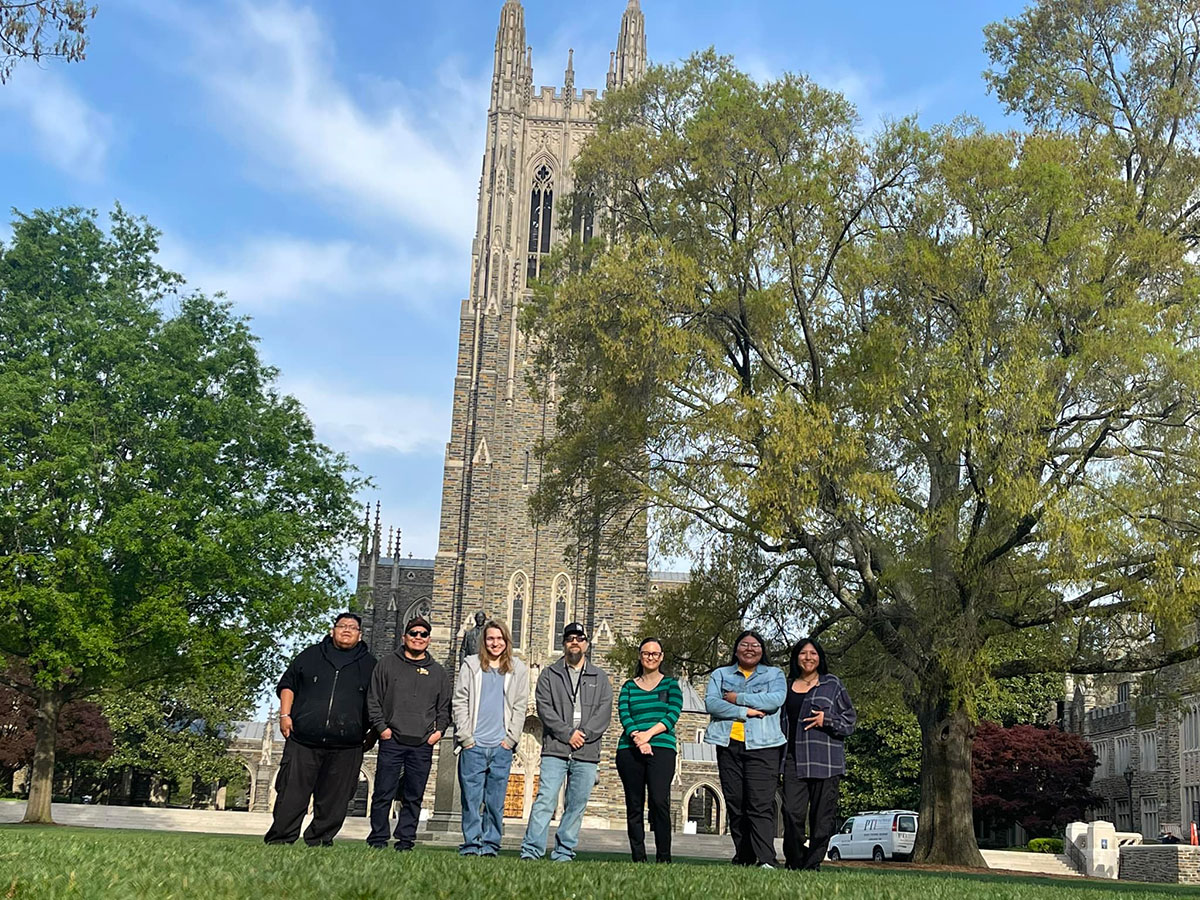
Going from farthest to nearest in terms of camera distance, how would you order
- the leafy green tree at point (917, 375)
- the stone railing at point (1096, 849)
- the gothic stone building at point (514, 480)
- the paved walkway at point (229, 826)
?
the gothic stone building at point (514, 480) < the stone railing at point (1096, 849) < the paved walkway at point (229, 826) < the leafy green tree at point (917, 375)

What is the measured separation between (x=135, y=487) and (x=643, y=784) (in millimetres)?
17182

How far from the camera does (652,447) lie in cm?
1917

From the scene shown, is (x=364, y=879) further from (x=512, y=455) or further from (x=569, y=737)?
(x=512, y=455)

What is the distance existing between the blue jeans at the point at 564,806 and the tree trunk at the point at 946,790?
1054 cm

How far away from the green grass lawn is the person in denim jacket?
153 cm

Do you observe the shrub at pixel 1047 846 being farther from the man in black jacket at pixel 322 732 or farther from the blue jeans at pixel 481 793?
the man in black jacket at pixel 322 732

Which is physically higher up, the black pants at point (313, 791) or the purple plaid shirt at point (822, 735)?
the purple plaid shirt at point (822, 735)

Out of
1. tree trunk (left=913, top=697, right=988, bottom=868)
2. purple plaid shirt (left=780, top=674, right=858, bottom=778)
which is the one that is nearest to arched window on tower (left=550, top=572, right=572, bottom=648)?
tree trunk (left=913, top=697, right=988, bottom=868)

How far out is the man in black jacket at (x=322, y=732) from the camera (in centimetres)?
909

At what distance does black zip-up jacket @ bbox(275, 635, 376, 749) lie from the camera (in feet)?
29.9

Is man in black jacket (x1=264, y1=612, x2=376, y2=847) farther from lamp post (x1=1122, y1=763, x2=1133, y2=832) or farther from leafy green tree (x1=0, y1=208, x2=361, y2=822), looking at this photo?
lamp post (x1=1122, y1=763, x2=1133, y2=832)

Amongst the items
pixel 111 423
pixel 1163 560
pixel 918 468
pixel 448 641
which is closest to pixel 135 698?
pixel 448 641

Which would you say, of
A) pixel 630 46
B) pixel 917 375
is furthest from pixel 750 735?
pixel 630 46

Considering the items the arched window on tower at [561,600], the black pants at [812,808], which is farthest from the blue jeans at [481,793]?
the arched window on tower at [561,600]
